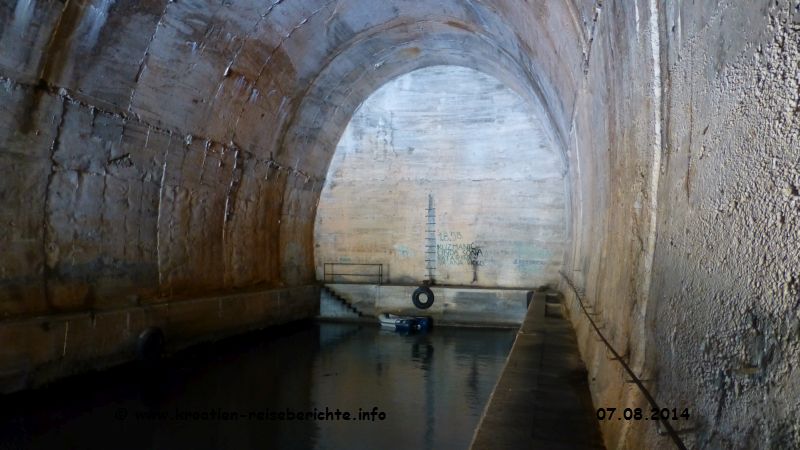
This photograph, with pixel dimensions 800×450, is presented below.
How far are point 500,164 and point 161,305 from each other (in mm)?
7780

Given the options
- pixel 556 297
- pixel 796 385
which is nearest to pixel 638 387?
pixel 796 385

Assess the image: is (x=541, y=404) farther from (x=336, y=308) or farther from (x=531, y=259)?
(x=336, y=308)

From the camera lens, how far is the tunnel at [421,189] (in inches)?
60.6

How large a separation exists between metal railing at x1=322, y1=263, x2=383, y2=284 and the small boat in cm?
139

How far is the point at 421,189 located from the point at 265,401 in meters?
7.69

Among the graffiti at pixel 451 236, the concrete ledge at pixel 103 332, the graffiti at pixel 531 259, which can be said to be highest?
the graffiti at pixel 451 236

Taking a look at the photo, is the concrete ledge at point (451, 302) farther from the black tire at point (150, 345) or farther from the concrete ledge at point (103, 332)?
the black tire at point (150, 345)

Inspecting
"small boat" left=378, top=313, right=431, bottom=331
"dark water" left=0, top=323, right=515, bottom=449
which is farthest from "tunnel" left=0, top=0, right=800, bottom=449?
"small boat" left=378, top=313, right=431, bottom=331

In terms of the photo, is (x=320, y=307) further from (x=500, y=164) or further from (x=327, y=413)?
(x=327, y=413)

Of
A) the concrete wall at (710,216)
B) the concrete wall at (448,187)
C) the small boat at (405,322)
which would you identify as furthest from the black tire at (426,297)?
the concrete wall at (710,216)

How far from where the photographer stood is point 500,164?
13.0m

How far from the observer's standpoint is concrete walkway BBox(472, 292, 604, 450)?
3111 mm

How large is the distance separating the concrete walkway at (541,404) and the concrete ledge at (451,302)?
6.46 m

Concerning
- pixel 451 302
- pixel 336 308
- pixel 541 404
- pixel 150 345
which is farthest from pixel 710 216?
pixel 336 308
